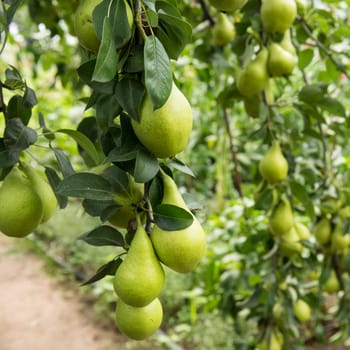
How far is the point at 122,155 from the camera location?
40cm

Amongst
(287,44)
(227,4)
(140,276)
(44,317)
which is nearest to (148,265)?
(140,276)

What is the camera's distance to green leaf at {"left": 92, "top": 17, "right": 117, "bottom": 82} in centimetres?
34

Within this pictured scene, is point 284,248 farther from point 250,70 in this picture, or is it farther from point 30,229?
point 30,229

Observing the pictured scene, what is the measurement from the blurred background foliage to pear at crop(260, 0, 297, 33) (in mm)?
114

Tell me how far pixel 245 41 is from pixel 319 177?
1.35ft

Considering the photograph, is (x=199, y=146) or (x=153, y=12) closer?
(x=153, y=12)

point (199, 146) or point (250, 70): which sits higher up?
point (250, 70)

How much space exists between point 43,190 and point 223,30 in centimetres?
63

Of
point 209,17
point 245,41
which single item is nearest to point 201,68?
point 209,17

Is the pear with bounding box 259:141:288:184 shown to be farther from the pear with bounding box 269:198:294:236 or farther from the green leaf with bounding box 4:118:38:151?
the green leaf with bounding box 4:118:38:151

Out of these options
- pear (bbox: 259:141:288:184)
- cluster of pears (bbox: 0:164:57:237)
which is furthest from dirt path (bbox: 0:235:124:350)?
cluster of pears (bbox: 0:164:57:237)

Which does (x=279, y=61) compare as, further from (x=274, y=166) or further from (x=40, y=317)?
(x=40, y=317)

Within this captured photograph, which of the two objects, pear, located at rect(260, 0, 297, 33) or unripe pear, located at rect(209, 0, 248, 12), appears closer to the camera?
unripe pear, located at rect(209, 0, 248, 12)

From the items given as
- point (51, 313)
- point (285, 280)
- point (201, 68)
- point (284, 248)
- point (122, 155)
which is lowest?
point (51, 313)
